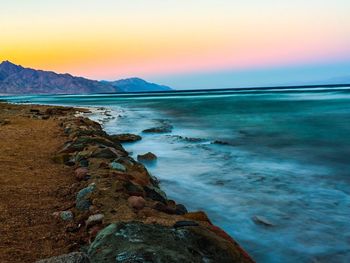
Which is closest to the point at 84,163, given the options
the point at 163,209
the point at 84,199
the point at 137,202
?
the point at 84,199

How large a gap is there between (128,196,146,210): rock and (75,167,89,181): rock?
2307 mm

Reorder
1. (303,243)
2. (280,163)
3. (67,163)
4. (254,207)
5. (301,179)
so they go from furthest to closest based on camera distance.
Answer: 1. (280,163)
2. (301,179)
3. (67,163)
4. (254,207)
5. (303,243)

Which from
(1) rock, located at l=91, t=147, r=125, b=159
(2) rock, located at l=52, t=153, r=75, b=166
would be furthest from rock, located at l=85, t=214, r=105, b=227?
(2) rock, located at l=52, t=153, r=75, b=166

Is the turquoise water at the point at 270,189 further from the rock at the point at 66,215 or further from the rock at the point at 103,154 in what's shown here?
the rock at the point at 66,215

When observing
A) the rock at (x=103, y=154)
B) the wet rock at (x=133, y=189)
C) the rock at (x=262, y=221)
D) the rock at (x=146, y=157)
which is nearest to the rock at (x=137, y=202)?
the wet rock at (x=133, y=189)

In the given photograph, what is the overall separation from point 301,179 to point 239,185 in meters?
2.59

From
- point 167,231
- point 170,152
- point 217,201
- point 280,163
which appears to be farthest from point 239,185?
point 167,231

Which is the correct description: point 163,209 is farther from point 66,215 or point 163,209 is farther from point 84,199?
point 66,215

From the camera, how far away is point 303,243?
7797 millimetres

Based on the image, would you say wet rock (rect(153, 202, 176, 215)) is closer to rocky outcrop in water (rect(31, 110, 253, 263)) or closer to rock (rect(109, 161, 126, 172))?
rocky outcrop in water (rect(31, 110, 253, 263))

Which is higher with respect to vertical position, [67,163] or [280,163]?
[67,163]

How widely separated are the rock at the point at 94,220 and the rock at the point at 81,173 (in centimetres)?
299

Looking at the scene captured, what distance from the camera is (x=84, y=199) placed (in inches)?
277

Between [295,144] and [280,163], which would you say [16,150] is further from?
[295,144]
